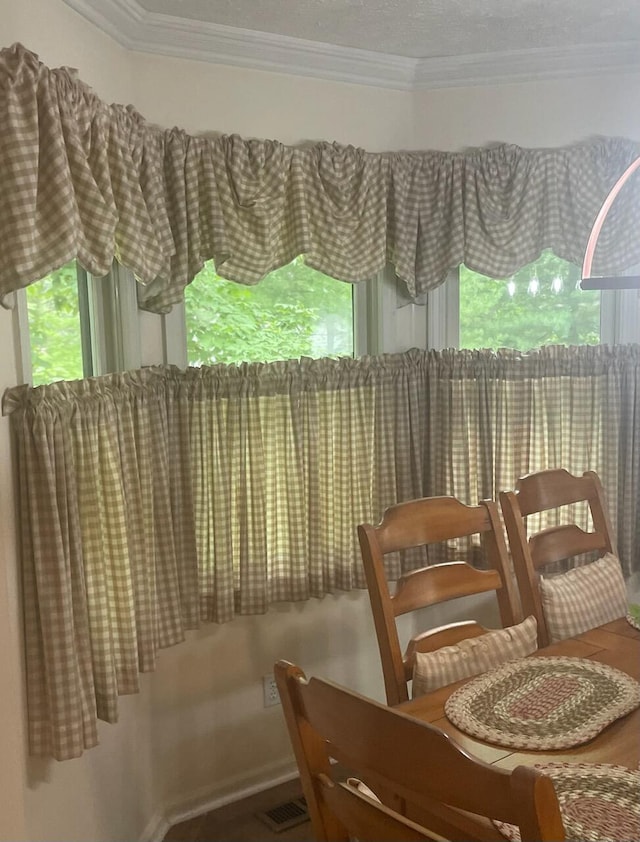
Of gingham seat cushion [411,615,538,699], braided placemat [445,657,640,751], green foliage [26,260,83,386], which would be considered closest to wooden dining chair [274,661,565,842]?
braided placemat [445,657,640,751]

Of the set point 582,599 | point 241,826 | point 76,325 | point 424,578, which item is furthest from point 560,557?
point 76,325

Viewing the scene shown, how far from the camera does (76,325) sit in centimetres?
207

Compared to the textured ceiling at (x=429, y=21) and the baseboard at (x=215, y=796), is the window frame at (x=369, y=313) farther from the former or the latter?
the baseboard at (x=215, y=796)

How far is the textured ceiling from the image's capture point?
2.15 metres

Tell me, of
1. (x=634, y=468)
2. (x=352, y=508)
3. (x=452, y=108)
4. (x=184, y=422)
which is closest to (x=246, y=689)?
(x=352, y=508)

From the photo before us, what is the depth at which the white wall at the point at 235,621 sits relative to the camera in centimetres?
201

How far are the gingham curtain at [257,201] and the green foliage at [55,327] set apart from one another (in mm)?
190

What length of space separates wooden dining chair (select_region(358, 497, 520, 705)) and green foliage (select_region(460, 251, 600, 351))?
38.4 inches

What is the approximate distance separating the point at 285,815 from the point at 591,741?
1.36 metres

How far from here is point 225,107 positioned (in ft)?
7.75

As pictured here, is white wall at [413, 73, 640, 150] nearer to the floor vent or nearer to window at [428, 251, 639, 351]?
window at [428, 251, 639, 351]

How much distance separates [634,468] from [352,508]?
0.98 metres

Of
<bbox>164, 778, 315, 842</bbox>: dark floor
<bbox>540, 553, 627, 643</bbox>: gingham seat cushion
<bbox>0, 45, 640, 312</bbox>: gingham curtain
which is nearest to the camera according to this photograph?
<bbox>0, 45, 640, 312</bbox>: gingham curtain

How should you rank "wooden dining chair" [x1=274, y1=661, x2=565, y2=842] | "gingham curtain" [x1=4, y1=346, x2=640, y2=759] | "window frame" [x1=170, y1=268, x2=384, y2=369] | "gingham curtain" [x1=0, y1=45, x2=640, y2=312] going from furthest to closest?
"window frame" [x1=170, y1=268, x2=384, y2=369]
"gingham curtain" [x1=4, y1=346, x2=640, y2=759]
"gingham curtain" [x1=0, y1=45, x2=640, y2=312]
"wooden dining chair" [x1=274, y1=661, x2=565, y2=842]
